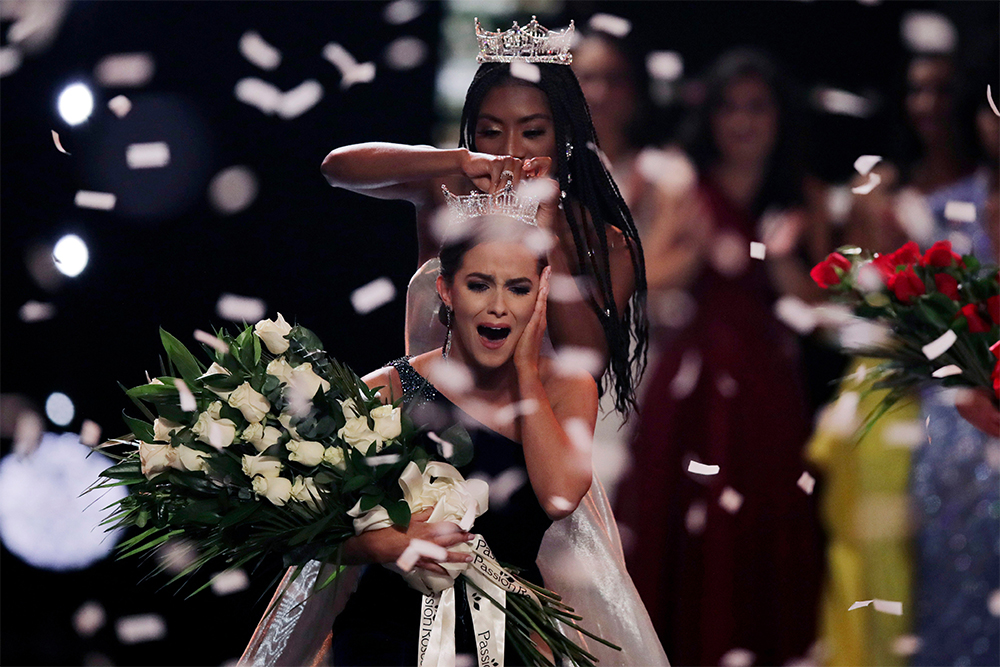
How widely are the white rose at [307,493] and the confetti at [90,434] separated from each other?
1.27 metres

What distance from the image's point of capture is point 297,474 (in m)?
1.71

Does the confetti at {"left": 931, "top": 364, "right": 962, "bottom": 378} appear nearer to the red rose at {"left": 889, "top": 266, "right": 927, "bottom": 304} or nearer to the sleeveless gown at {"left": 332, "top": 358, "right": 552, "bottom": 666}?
the red rose at {"left": 889, "top": 266, "right": 927, "bottom": 304}

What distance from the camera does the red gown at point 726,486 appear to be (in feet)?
9.77

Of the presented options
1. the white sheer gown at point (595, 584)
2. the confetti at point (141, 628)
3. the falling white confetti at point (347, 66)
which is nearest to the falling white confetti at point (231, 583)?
the confetti at point (141, 628)

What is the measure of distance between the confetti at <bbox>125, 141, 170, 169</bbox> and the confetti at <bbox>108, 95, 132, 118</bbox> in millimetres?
95

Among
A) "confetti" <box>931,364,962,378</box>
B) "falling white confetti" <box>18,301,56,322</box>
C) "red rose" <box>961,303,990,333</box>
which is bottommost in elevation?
"confetti" <box>931,364,962,378</box>

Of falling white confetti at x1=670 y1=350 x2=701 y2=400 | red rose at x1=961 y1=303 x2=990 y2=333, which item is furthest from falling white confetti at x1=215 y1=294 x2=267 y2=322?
red rose at x1=961 y1=303 x2=990 y2=333

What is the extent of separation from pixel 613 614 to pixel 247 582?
3.58 ft

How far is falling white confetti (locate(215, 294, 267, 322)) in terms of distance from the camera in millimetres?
2721

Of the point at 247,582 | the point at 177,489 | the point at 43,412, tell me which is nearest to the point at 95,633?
the point at 247,582

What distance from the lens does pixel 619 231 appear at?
2.65m

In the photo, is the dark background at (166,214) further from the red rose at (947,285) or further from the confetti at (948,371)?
the confetti at (948,371)

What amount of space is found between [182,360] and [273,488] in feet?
1.09

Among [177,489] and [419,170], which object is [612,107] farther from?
[177,489]
